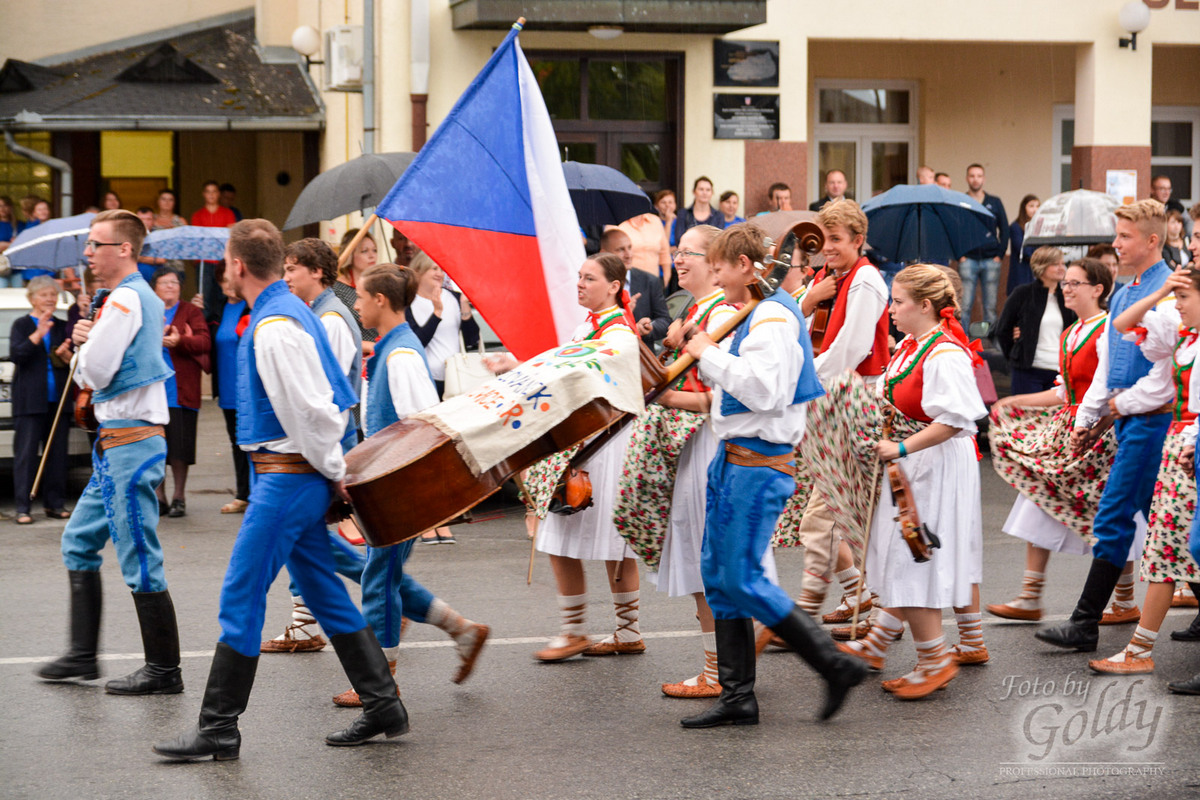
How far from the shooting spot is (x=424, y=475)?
5.18 m

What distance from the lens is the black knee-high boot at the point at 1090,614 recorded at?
6.57 metres

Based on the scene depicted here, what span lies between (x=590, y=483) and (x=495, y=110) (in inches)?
76.1

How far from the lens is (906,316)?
6102 mm

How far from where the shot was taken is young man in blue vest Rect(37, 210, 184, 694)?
5898 millimetres

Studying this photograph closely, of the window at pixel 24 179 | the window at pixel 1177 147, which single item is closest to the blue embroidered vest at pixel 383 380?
the window at pixel 1177 147

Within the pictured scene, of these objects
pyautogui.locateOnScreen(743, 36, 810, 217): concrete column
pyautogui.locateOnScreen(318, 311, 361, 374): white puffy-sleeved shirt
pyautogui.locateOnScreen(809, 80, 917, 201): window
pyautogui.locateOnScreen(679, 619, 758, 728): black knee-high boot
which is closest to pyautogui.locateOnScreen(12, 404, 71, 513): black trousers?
pyautogui.locateOnScreen(318, 311, 361, 374): white puffy-sleeved shirt

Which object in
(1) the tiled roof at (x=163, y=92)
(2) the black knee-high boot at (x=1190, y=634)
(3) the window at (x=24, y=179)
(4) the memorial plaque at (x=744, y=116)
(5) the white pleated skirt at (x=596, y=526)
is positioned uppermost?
(1) the tiled roof at (x=163, y=92)

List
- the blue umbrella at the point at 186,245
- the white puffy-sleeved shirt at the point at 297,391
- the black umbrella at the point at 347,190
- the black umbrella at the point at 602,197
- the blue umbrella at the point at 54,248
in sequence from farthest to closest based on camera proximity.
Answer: the blue umbrella at the point at 186,245 < the black umbrella at the point at 602,197 < the blue umbrella at the point at 54,248 < the black umbrella at the point at 347,190 < the white puffy-sleeved shirt at the point at 297,391

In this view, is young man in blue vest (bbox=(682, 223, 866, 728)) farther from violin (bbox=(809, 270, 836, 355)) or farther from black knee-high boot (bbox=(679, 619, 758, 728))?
violin (bbox=(809, 270, 836, 355))

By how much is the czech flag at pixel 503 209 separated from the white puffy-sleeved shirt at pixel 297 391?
156 centimetres

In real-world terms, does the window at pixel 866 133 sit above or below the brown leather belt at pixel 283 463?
above

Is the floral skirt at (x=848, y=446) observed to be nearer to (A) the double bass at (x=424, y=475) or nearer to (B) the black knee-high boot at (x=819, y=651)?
(B) the black knee-high boot at (x=819, y=651)

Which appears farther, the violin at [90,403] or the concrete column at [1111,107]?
the concrete column at [1111,107]

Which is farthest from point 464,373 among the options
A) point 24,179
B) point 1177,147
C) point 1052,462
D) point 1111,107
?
point 1177,147
